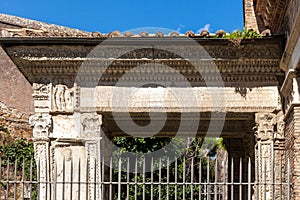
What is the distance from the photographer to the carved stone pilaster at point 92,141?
8648 millimetres

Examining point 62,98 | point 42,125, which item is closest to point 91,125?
point 62,98

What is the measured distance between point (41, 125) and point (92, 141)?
716 mm

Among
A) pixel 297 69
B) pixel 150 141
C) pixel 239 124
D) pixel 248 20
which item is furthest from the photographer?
pixel 150 141

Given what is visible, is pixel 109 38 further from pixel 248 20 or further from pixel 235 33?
pixel 248 20

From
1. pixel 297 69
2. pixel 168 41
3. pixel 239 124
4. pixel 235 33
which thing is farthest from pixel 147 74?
pixel 239 124

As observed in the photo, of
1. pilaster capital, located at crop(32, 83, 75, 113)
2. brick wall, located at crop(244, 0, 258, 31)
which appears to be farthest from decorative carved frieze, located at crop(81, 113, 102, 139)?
brick wall, located at crop(244, 0, 258, 31)

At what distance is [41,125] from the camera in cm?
865

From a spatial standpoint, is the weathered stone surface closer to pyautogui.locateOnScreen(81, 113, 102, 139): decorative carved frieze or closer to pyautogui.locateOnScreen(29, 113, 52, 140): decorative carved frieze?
pyautogui.locateOnScreen(29, 113, 52, 140): decorative carved frieze

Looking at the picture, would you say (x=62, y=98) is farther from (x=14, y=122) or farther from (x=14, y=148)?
(x=14, y=122)

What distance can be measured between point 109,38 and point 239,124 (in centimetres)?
353

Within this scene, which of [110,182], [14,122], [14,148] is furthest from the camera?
[14,122]

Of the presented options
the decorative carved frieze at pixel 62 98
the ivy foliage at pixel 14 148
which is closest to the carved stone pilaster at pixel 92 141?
the decorative carved frieze at pixel 62 98

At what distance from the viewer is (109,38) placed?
8305mm

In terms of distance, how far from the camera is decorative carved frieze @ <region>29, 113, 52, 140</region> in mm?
8617
